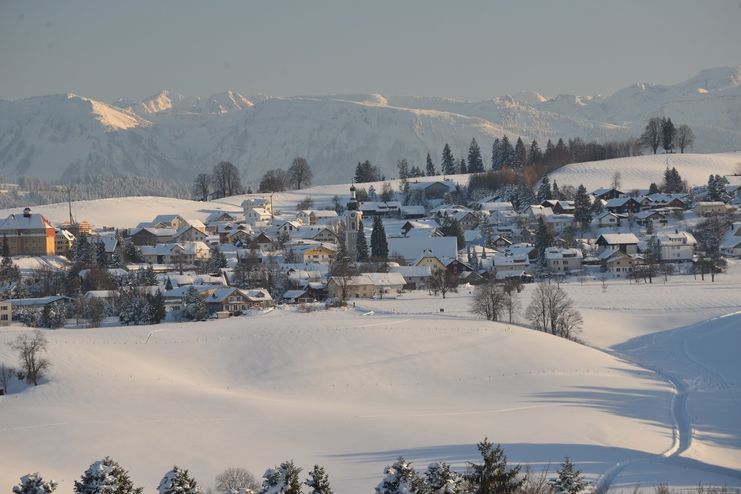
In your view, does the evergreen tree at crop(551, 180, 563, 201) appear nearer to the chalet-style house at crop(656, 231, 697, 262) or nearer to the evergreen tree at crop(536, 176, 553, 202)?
the evergreen tree at crop(536, 176, 553, 202)

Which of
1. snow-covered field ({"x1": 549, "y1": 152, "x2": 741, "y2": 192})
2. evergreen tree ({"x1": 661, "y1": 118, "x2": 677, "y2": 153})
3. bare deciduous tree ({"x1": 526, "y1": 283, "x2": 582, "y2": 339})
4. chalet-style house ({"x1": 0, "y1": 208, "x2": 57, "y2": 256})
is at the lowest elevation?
bare deciduous tree ({"x1": 526, "y1": 283, "x2": 582, "y2": 339})

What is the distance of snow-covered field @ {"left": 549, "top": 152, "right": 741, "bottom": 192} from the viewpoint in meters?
108

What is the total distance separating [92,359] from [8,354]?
3399 millimetres

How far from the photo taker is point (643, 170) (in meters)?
112

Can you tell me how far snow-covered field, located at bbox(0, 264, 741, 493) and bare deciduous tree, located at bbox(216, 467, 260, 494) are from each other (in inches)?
52.1

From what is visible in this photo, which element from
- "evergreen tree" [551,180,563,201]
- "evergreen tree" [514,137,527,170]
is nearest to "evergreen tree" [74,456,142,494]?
"evergreen tree" [551,180,563,201]

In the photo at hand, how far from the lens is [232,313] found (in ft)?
185

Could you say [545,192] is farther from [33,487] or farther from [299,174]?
[33,487]

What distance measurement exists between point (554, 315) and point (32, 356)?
82.3ft

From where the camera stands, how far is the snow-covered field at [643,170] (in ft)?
353

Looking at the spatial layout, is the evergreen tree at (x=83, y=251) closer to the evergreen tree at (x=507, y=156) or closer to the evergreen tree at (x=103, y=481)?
the evergreen tree at (x=507, y=156)

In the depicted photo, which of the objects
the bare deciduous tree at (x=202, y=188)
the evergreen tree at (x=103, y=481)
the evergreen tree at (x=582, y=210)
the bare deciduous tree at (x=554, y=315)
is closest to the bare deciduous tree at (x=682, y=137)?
the evergreen tree at (x=582, y=210)

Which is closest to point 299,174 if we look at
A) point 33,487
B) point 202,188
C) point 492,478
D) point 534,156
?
point 202,188

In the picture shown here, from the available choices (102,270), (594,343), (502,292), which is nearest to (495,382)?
→ (594,343)
